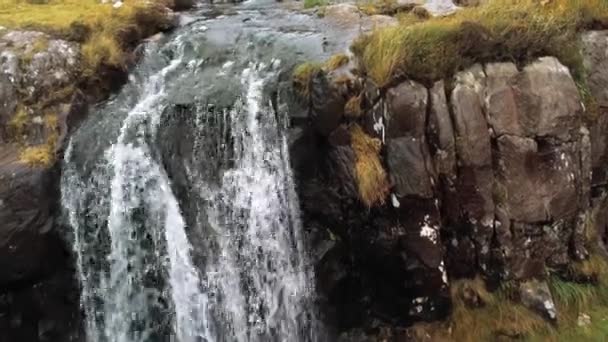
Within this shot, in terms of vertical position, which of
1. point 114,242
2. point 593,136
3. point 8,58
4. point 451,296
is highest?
point 8,58

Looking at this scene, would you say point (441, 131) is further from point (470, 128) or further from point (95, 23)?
point (95, 23)

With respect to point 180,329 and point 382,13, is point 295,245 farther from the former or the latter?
point 382,13

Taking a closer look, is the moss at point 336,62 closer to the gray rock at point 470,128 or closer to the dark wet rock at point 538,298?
the gray rock at point 470,128

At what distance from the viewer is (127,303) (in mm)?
6996

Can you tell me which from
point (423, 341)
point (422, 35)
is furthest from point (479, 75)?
point (423, 341)

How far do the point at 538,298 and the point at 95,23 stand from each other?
6.49 m

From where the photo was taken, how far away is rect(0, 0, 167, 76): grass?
824cm

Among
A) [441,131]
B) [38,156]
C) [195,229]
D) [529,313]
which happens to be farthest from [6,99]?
[529,313]

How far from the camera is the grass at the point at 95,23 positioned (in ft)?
27.0

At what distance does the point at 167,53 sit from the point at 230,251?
3084 millimetres

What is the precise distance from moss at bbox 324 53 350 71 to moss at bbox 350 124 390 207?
84cm

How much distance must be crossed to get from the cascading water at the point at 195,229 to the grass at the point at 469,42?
1.28m

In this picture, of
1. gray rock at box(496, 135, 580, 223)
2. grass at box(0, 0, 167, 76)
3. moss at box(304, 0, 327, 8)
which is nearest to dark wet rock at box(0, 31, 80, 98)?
grass at box(0, 0, 167, 76)

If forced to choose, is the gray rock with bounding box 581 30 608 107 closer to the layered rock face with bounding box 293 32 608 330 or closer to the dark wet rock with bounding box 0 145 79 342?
the layered rock face with bounding box 293 32 608 330
